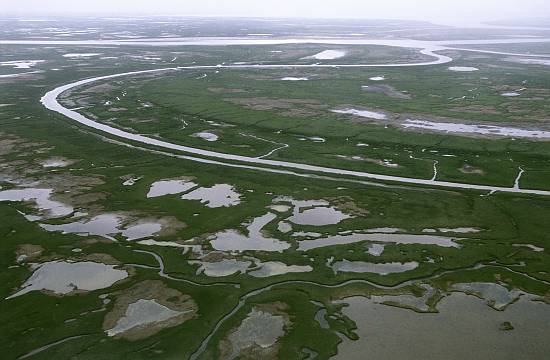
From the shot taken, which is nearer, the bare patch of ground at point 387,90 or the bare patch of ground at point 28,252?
the bare patch of ground at point 28,252

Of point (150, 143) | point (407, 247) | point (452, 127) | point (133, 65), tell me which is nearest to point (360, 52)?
point (133, 65)

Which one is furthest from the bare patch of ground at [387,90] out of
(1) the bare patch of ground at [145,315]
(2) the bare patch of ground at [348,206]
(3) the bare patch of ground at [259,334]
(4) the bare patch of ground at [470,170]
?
(1) the bare patch of ground at [145,315]

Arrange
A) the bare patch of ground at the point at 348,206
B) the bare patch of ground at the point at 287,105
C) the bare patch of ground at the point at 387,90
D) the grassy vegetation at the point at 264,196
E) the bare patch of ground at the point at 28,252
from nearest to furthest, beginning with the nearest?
1. the grassy vegetation at the point at 264,196
2. the bare patch of ground at the point at 28,252
3. the bare patch of ground at the point at 348,206
4. the bare patch of ground at the point at 287,105
5. the bare patch of ground at the point at 387,90

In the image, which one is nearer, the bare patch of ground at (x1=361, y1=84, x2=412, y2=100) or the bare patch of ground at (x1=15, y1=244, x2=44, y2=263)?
the bare patch of ground at (x1=15, y1=244, x2=44, y2=263)

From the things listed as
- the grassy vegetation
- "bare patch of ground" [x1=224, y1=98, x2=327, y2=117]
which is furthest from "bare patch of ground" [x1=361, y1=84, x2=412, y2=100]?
"bare patch of ground" [x1=224, y1=98, x2=327, y2=117]

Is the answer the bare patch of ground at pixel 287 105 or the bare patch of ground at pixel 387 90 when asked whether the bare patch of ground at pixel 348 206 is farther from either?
the bare patch of ground at pixel 387 90

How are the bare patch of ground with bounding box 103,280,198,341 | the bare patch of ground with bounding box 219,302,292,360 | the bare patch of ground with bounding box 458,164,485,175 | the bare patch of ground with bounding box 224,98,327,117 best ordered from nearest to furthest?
the bare patch of ground with bounding box 219,302,292,360
the bare patch of ground with bounding box 103,280,198,341
the bare patch of ground with bounding box 458,164,485,175
the bare patch of ground with bounding box 224,98,327,117

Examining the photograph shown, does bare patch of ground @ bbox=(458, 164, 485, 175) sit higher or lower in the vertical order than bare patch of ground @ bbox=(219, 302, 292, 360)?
higher

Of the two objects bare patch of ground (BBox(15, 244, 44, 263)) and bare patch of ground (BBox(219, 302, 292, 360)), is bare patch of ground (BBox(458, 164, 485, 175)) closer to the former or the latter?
bare patch of ground (BBox(219, 302, 292, 360))

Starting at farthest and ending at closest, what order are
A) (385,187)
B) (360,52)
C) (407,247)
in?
(360,52), (385,187), (407,247)

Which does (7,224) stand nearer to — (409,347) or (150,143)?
(150,143)

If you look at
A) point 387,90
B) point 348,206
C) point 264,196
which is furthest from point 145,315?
point 387,90
